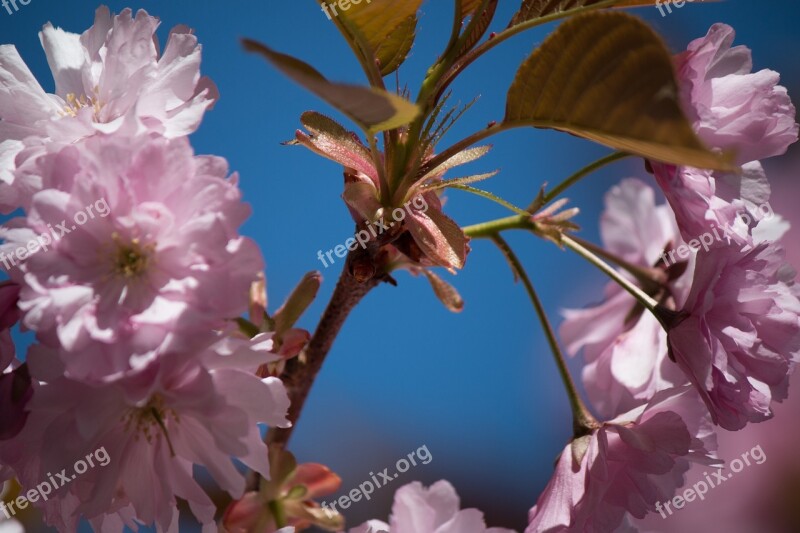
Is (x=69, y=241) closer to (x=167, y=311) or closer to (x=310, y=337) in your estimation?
(x=167, y=311)

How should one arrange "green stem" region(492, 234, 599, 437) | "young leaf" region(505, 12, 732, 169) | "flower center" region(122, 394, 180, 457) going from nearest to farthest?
"young leaf" region(505, 12, 732, 169), "flower center" region(122, 394, 180, 457), "green stem" region(492, 234, 599, 437)

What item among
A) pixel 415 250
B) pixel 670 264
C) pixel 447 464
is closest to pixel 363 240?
pixel 415 250

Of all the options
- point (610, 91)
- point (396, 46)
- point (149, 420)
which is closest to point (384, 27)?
point (396, 46)

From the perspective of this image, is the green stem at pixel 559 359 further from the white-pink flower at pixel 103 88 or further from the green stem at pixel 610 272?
the white-pink flower at pixel 103 88

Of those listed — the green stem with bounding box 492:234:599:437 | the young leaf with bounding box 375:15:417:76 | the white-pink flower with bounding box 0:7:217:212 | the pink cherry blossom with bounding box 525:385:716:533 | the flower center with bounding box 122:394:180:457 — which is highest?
the white-pink flower with bounding box 0:7:217:212

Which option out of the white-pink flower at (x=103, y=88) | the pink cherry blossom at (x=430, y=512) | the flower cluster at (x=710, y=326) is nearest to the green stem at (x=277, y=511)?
the pink cherry blossom at (x=430, y=512)

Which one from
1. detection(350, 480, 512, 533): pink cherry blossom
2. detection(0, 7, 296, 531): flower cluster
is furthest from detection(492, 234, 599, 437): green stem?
detection(0, 7, 296, 531): flower cluster

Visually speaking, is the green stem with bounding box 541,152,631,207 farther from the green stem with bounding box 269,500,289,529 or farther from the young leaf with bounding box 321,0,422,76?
the green stem with bounding box 269,500,289,529
